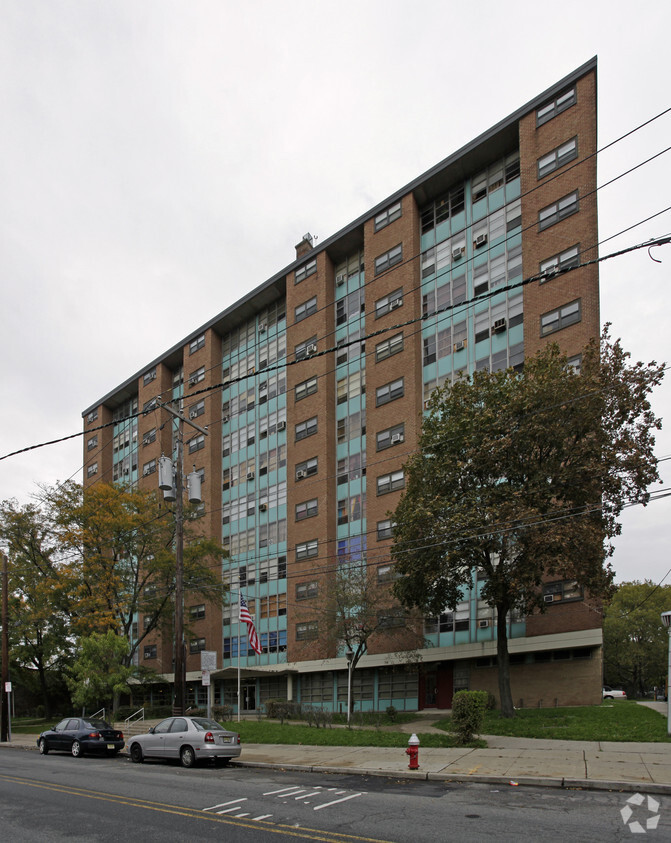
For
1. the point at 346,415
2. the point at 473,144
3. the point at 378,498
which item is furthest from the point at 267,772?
the point at 473,144

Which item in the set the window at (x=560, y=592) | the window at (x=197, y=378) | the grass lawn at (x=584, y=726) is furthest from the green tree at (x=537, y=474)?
the window at (x=197, y=378)

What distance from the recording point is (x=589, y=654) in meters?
30.2

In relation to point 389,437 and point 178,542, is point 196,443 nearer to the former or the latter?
point 389,437

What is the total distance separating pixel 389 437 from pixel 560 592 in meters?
13.0

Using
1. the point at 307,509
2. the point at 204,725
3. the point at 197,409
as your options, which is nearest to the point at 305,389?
the point at 307,509

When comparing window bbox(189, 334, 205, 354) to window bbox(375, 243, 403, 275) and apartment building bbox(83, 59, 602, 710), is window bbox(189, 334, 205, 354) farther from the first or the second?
window bbox(375, 243, 403, 275)

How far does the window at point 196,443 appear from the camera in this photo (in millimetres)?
54281

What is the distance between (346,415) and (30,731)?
85.6 ft

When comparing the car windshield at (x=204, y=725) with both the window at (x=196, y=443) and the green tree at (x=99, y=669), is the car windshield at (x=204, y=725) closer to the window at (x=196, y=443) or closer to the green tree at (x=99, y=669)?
the green tree at (x=99, y=669)

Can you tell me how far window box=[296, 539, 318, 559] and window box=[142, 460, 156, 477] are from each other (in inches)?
768

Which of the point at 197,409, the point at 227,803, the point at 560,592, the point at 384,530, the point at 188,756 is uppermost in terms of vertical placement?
the point at 197,409

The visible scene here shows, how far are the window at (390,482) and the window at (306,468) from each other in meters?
5.65

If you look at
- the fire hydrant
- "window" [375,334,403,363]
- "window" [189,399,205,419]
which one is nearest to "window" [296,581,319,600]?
"window" [375,334,403,363]

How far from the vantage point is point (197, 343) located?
56.8m
